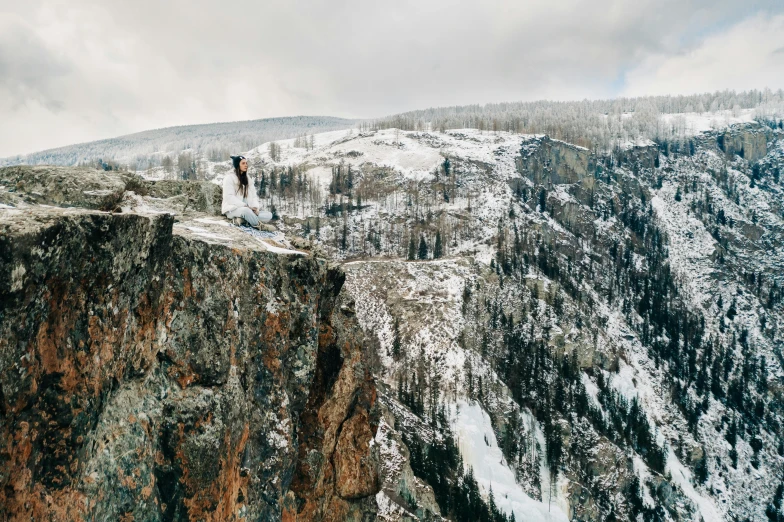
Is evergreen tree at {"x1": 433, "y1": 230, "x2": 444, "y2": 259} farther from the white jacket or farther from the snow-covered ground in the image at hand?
the white jacket

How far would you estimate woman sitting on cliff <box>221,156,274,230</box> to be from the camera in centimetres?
1325

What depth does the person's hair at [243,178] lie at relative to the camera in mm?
13289

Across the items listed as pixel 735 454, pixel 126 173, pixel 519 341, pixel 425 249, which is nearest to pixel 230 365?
pixel 126 173

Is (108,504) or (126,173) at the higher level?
(126,173)

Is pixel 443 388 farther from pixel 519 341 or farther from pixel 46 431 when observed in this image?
pixel 46 431

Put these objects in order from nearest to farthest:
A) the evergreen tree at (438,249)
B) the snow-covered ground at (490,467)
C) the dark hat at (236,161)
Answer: the dark hat at (236,161)
the snow-covered ground at (490,467)
the evergreen tree at (438,249)

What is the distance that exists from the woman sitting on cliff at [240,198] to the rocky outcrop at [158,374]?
1.67 m

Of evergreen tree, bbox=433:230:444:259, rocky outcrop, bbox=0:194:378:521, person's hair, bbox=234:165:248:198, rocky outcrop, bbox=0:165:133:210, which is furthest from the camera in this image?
evergreen tree, bbox=433:230:444:259

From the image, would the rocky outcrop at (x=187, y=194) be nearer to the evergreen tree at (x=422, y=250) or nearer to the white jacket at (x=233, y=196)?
the white jacket at (x=233, y=196)

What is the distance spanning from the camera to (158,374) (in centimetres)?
888

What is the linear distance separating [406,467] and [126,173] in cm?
6884

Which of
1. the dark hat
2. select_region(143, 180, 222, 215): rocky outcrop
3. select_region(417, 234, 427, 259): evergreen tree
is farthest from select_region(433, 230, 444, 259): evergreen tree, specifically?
the dark hat

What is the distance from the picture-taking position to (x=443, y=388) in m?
105

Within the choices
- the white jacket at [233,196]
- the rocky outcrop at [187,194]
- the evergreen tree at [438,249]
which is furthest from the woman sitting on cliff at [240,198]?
the evergreen tree at [438,249]
